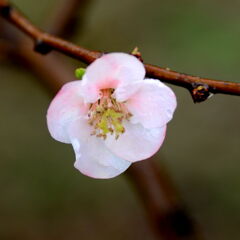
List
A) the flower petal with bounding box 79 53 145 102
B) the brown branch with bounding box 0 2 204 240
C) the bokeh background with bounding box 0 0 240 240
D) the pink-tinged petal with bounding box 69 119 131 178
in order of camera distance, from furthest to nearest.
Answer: the bokeh background with bounding box 0 0 240 240 → the brown branch with bounding box 0 2 204 240 → the pink-tinged petal with bounding box 69 119 131 178 → the flower petal with bounding box 79 53 145 102

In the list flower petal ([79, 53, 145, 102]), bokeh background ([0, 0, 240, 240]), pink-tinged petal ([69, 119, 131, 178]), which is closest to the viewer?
flower petal ([79, 53, 145, 102])

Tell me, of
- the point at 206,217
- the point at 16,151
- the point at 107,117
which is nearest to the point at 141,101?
the point at 107,117

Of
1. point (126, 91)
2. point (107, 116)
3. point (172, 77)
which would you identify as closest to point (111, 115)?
point (107, 116)

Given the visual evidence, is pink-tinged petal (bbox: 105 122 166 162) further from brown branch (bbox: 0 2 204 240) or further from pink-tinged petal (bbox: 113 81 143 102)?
brown branch (bbox: 0 2 204 240)

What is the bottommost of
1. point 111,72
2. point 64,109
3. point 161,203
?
point 161,203

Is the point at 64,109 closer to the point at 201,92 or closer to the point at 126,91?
the point at 126,91

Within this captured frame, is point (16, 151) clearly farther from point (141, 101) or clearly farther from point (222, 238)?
point (141, 101)

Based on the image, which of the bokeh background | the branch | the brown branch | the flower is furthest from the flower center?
the bokeh background

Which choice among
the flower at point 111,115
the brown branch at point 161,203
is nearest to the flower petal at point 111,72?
the flower at point 111,115
